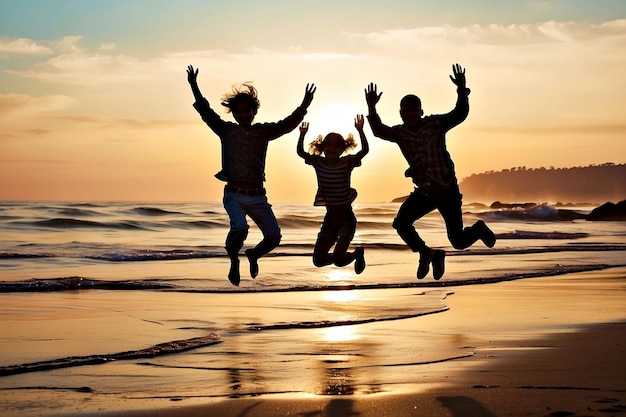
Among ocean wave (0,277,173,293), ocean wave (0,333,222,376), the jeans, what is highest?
the jeans

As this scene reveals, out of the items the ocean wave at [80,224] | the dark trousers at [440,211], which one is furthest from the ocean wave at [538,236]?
the dark trousers at [440,211]

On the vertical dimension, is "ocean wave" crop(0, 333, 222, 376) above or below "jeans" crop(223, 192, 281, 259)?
below

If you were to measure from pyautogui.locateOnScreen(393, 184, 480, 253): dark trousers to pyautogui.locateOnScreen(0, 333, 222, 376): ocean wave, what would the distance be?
289 centimetres

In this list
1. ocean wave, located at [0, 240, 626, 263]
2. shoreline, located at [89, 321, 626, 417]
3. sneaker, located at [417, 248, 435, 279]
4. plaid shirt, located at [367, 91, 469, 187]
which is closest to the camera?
shoreline, located at [89, 321, 626, 417]

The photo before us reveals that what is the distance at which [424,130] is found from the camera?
37.0 ft

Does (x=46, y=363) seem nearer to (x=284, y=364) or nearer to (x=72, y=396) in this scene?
(x=72, y=396)

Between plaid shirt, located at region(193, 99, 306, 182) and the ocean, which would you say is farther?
plaid shirt, located at region(193, 99, 306, 182)

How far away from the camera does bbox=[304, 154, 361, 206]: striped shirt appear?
12.2 meters

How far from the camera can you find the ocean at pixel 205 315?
330 inches

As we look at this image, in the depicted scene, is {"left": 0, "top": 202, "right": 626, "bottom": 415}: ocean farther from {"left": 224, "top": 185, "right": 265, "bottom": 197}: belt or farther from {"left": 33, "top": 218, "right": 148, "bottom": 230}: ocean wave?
{"left": 33, "top": 218, "right": 148, "bottom": 230}: ocean wave

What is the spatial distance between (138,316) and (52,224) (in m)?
32.9

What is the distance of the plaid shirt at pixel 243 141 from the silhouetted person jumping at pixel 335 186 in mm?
719

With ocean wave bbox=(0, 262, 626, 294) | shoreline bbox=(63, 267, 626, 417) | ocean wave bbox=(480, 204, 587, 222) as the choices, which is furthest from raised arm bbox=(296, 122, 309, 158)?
ocean wave bbox=(480, 204, 587, 222)

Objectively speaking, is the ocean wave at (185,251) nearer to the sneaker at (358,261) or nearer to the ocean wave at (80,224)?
the ocean wave at (80,224)
